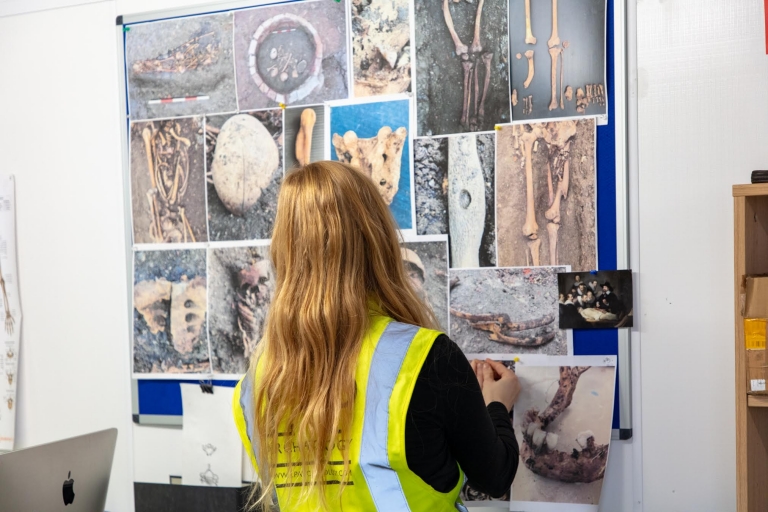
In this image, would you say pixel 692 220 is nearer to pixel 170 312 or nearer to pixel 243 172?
pixel 243 172

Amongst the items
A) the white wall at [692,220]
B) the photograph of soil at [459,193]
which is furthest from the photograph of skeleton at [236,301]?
the white wall at [692,220]

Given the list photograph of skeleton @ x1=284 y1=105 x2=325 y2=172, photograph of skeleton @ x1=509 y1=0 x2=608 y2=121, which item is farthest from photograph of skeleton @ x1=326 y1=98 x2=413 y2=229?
photograph of skeleton @ x1=509 y1=0 x2=608 y2=121

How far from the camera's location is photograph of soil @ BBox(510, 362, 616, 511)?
187 cm

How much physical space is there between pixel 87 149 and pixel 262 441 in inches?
56.2

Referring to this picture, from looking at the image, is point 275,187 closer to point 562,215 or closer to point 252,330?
point 252,330

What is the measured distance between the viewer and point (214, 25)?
2213 mm

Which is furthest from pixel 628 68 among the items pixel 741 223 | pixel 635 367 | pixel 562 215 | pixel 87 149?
pixel 87 149

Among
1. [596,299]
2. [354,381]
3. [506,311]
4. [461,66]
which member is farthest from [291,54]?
[354,381]

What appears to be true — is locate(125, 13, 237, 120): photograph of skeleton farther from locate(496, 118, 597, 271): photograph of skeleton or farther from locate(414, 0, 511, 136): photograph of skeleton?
locate(496, 118, 597, 271): photograph of skeleton

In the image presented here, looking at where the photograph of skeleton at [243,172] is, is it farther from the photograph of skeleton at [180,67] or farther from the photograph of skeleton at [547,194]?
the photograph of skeleton at [547,194]

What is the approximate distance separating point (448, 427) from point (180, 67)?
1.48 meters

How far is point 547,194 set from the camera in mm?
1915

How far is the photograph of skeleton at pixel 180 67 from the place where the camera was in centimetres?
221

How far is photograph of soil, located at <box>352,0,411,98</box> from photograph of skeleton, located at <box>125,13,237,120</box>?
0.39 m
